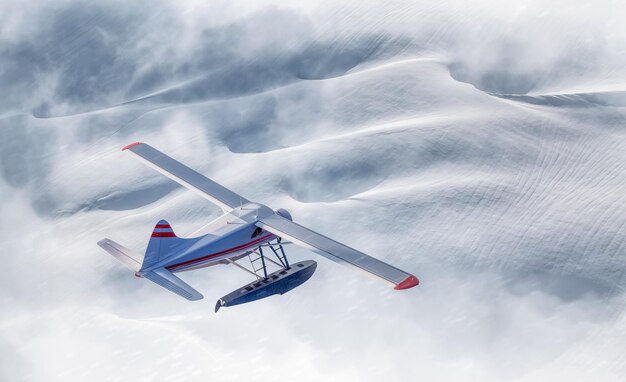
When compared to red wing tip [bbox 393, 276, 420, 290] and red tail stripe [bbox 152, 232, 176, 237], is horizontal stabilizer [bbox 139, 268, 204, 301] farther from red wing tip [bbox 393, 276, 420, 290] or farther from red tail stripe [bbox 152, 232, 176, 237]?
red wing tip [bbox 393, 276, 420, 290]

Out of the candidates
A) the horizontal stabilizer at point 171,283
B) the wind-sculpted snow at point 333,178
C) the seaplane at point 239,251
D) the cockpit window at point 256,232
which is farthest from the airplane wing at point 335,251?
the horizontal stabilizer at point 171,283

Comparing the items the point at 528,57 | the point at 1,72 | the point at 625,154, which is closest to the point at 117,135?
the point at 1,72

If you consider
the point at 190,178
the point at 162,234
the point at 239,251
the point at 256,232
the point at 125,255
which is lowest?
the point at 239,251

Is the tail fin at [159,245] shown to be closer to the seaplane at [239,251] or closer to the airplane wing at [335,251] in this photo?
the seaplane at [239,251]

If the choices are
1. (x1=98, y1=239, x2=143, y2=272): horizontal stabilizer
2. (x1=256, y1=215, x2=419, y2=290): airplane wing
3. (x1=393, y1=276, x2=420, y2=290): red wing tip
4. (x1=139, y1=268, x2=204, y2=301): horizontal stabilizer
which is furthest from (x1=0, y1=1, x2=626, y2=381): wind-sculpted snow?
(x1=393, y1=276, x2=420, y2=290): red wing tip

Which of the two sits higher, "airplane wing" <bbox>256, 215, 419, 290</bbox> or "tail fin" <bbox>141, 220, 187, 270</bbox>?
"tail fin" <bbox>141, 220, 187, 270</bbox>

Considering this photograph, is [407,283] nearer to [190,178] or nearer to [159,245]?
[159,245]

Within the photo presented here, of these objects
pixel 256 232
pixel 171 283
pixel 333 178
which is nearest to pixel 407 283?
pixel 256 232
